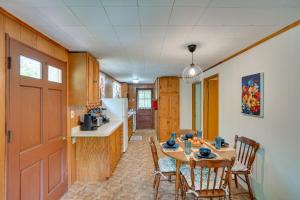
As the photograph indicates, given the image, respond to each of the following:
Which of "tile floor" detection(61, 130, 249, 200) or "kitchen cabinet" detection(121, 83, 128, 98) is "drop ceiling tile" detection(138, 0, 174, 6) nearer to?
"tile floor" detection(61, 130, 249, 200)

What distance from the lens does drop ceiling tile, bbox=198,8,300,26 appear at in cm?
173

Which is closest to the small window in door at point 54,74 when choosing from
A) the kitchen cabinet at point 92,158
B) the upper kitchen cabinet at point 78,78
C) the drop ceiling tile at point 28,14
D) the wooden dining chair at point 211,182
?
the upper kitchen cabinet at point 78,78

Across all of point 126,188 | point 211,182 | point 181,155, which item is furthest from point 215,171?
point 126,188

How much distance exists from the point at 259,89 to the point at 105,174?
285 cm

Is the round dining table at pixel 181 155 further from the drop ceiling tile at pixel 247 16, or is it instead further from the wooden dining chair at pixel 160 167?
the drop ceiling tile at pixel 247 16

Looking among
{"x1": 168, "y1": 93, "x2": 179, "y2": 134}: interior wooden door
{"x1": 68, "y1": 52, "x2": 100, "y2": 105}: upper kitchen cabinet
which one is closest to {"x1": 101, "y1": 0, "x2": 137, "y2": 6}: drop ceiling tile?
{"x1": 68, "y1": 52, "x2": 100, "y2": 105}: upper kitchen cabinet

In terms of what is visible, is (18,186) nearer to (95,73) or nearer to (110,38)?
(110,38)

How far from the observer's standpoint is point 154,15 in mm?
1836

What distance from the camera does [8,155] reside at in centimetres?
179

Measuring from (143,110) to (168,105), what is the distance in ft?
9.70

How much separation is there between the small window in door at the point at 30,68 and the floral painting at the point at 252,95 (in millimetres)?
2893

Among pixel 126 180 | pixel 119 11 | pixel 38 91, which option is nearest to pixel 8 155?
pixel 38 91

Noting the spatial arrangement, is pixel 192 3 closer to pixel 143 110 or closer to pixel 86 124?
pixel 86 124

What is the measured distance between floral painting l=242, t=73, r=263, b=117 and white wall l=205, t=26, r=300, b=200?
0.08m
